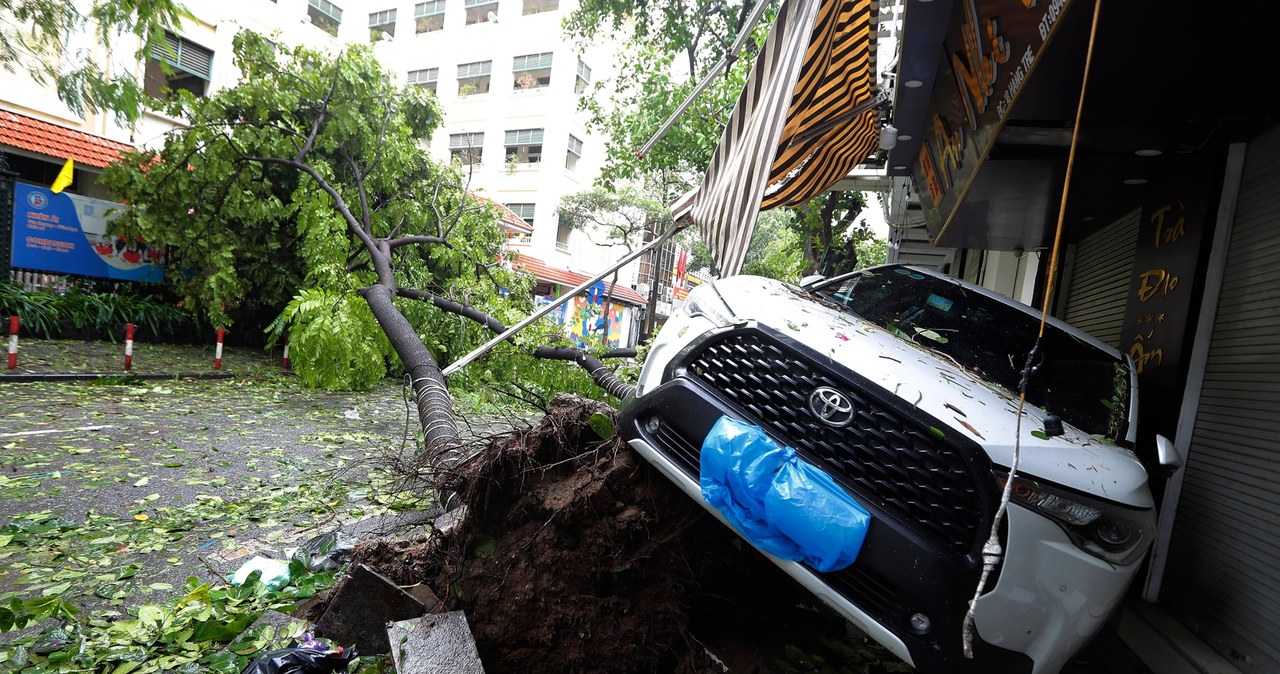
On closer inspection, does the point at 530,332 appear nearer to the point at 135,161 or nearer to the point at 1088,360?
the point at 1088,360

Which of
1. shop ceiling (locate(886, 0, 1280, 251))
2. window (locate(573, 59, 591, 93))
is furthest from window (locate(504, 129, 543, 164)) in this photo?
shop ceiling (locate(886, 0, 1280, 251))

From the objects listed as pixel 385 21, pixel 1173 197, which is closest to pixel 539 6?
pixel 385 21

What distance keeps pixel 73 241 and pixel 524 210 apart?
20.1 meters

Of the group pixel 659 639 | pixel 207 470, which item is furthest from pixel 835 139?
pixel 207 470

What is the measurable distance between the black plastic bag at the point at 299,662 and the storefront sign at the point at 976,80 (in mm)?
3736

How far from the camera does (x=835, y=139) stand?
602 cm

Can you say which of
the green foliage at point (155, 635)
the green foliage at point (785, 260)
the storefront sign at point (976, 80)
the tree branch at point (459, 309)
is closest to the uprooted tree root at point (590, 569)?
the green foliage at point (155, 635)

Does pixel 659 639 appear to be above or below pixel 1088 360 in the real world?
below

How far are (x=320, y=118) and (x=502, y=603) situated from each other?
9.34 m

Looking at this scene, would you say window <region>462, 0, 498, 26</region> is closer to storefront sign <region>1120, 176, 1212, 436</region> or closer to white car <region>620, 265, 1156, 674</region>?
storefront sign <region>1120, 176, 1212, 436</region>

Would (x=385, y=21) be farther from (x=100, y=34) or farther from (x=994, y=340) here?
(x=994, y=340)

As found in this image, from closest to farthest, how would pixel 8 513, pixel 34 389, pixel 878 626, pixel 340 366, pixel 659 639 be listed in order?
pixel 878 626 < pixel 659 639 < pixel 8 513 < pixel 34 389 < pixel 340 366

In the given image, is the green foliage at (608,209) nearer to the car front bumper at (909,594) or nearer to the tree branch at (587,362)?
the tree branch at (587,362)

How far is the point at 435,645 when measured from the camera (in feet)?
8.27
